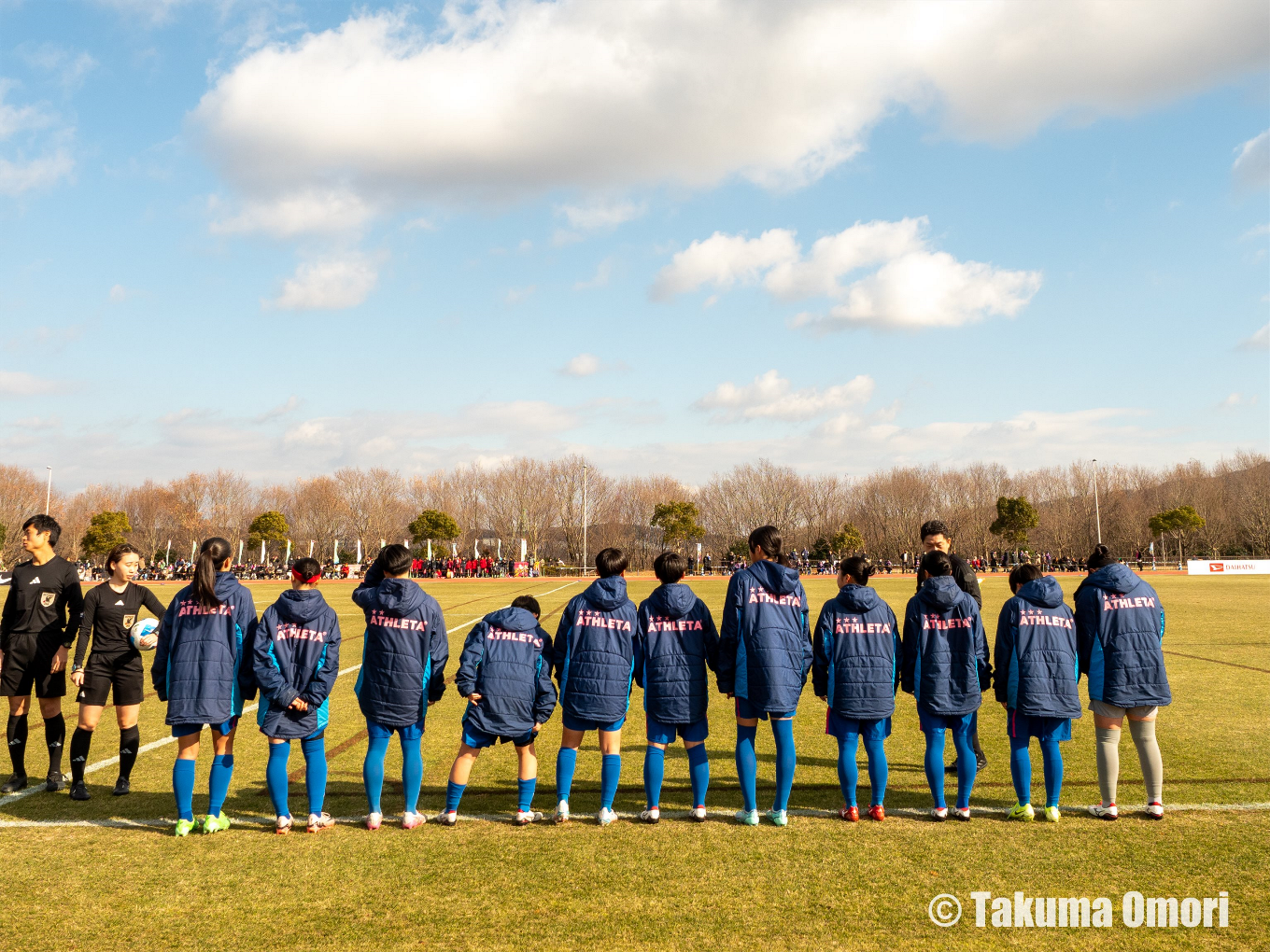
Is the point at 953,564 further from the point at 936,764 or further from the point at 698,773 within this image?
the point at 698,773

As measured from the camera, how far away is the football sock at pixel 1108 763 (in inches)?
211

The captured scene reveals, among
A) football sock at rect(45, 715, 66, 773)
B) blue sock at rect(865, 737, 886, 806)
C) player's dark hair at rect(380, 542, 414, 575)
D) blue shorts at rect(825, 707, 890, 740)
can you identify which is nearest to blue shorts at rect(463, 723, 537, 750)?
player's dark hair at rect(380, 542, 414, 575)

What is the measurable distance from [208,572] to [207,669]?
2.11 feet

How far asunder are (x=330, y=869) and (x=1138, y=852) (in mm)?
4746

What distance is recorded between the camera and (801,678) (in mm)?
5520

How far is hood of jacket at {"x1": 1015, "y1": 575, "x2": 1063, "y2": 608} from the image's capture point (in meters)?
5.49

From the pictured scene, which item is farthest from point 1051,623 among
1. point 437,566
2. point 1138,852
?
point 437,566

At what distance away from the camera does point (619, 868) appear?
181 inches

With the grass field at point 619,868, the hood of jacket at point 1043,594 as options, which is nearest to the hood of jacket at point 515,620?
the grass field at point 619,868

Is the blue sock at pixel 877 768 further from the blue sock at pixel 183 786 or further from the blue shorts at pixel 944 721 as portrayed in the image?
the blue sock at pixel 183 786

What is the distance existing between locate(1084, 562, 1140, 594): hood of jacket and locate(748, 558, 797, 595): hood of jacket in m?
2.12

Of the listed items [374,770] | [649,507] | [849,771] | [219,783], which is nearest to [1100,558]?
[849,771]

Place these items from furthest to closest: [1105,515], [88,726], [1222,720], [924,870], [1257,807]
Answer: [1105,515] → [1222,720] → [88,726] → [1257,807] → [924,870]

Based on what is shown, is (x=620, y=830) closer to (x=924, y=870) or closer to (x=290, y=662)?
(x=924, y=870)
